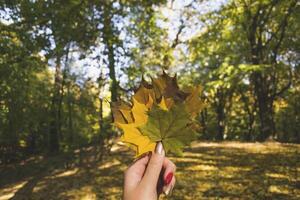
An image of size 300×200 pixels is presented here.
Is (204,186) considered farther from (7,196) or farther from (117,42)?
(7,196)

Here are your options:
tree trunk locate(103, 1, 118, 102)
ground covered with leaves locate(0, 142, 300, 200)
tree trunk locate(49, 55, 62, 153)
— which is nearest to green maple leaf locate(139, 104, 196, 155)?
ground covered with leaves locate(0, 142, 300, 200)

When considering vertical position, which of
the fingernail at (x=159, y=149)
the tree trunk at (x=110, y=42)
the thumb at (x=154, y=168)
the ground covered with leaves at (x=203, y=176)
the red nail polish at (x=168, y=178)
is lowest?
the ground covered with leaves at (x=203, y=176)

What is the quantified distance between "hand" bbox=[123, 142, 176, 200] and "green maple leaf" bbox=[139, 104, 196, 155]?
45mm

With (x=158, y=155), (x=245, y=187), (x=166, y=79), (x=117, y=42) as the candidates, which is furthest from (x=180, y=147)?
(x=117, y=42)

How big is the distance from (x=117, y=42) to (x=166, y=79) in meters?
12.7

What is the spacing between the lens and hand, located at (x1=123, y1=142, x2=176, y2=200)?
166 cm

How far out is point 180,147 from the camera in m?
1.89

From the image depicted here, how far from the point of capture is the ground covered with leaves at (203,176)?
1091 centimetres

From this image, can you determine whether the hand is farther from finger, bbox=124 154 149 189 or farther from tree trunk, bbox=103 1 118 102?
tree trunk, bbox=103 1 118 102

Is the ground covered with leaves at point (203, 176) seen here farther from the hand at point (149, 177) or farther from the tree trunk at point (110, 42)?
the hand at point (149, 177)

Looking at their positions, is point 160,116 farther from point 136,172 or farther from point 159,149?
point 136,172

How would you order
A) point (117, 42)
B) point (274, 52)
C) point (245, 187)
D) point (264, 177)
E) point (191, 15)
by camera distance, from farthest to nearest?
1. point (191, 15)
2. point (274, 52)
3. point (117, 42)
4. point (264, 177)
5. point (245, 187)

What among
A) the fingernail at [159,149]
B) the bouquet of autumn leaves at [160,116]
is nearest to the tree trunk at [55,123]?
the bouquet of autumn leaves at [160,116]

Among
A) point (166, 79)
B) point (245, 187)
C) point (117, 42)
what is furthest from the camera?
point (117, 42)
